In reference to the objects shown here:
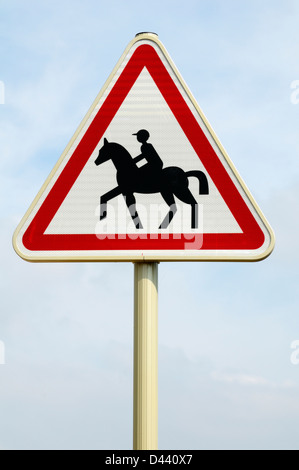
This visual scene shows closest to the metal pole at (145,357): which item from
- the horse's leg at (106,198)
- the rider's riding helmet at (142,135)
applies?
the horse's leg at (106,198)

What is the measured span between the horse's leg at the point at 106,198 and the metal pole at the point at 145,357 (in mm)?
203

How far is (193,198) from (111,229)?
0.95 ft

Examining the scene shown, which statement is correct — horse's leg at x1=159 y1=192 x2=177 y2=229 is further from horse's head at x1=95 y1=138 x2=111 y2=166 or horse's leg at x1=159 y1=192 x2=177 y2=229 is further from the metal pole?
horse's head at x1=95 y1=138 x2=111 y2=166

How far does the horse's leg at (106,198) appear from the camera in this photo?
1.84 metres

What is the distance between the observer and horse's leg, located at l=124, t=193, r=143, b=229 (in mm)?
1811

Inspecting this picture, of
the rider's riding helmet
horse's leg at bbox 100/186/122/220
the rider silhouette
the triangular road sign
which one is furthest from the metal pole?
the rider's riding helmet

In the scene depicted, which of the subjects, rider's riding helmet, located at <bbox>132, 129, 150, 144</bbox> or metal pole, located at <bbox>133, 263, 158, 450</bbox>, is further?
rider's riding helmet, located at <bbox>132, 129, 150, 144</bbox>

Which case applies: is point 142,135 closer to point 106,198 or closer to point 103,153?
point 103,153

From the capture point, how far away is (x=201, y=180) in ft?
6.03

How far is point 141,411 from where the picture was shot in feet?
5.81

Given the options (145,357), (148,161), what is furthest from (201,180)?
(145,357)
